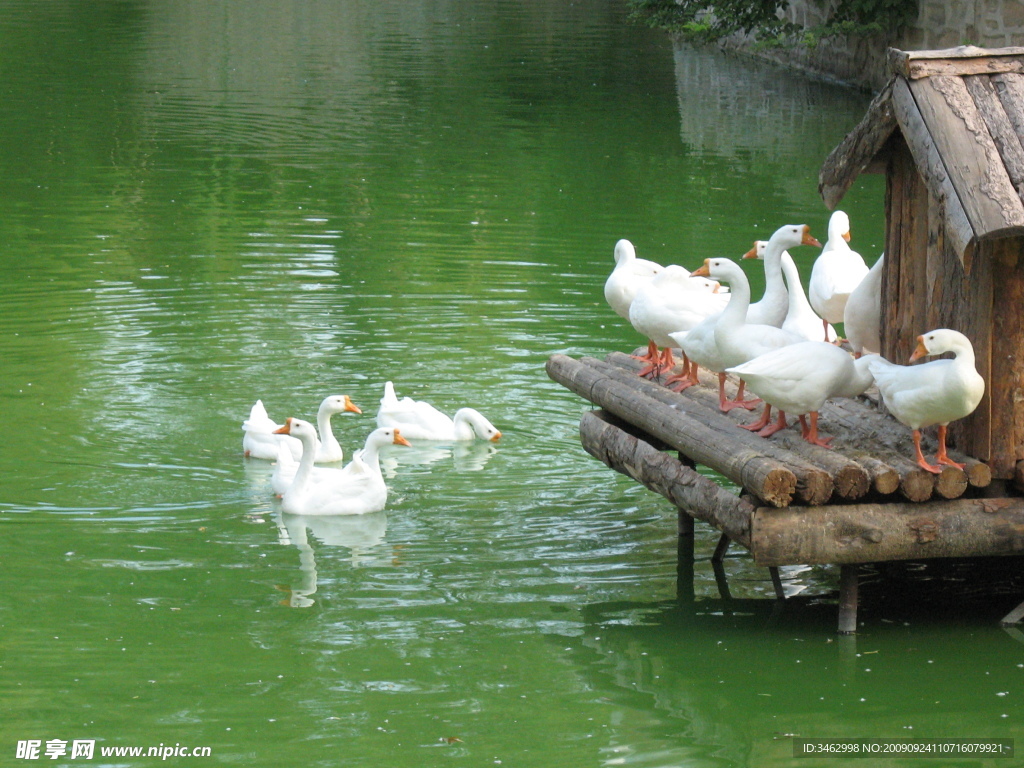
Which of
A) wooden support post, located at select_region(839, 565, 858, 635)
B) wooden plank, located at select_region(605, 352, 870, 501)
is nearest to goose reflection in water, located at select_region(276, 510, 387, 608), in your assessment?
wooden plank, located at select_region(605, 352, 870, 501)

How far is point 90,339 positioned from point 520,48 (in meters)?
26.0

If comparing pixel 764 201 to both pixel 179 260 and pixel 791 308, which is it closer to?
pixel 179 260

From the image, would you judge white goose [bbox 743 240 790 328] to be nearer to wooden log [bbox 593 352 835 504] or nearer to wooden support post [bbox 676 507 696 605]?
wooden log [bbox 593 352 835 504]

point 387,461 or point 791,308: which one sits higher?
point 791,308

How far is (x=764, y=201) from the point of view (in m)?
18.4

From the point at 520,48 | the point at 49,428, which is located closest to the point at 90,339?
the point at 49,428

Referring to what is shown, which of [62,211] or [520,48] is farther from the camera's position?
[520,48]

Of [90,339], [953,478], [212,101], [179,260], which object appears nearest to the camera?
[953,478]

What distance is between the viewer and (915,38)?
1005 inches

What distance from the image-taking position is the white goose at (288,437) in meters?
9.49

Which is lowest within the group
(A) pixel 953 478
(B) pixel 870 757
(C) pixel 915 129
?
(B) pixel 870 757

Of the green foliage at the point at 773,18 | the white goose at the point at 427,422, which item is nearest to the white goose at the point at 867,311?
the white goose at the point at 427,422

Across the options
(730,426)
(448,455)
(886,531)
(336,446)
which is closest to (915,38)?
(448,455)

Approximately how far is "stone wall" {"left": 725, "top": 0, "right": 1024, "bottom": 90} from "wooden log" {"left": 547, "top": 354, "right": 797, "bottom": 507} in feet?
39.8
